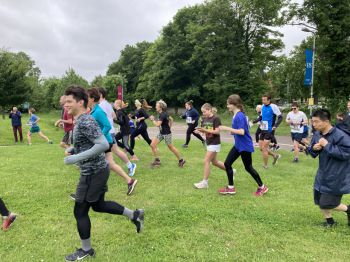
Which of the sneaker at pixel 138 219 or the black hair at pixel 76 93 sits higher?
the black hair at pixel 76 93

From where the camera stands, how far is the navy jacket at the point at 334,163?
4.25 meters

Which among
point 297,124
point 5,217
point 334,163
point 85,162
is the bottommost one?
point 5,217

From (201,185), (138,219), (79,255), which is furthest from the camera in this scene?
(201,185)

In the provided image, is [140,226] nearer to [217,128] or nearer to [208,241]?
[208,241]

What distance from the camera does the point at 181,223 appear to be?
4910 mm

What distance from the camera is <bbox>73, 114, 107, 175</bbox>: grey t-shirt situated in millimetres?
3629

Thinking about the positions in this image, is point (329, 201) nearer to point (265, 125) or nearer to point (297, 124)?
point (265, 125)

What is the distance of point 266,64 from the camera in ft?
127

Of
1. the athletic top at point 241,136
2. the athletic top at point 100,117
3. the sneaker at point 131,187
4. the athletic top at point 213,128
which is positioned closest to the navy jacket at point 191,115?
the athletic top at point 213,128

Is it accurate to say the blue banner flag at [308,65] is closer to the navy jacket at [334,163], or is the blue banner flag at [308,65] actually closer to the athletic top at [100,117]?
the navy jacket at [334,163]

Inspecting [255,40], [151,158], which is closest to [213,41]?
[255,40]

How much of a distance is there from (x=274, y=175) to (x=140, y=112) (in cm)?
424

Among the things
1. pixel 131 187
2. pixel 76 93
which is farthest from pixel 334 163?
pixel 131 187

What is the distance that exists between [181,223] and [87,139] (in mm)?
2089
